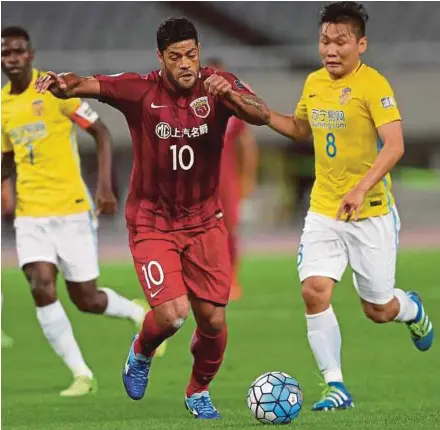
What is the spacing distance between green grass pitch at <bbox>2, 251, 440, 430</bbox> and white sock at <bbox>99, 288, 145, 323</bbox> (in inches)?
17.4

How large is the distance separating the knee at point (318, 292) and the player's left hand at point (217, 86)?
1.42m

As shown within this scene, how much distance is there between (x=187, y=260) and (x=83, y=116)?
6.85ft

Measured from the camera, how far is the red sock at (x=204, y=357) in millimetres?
7320

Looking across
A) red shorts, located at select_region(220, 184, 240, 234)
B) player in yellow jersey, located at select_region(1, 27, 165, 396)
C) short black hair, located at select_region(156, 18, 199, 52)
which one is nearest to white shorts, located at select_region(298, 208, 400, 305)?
short black hair, located at select_region(156, 18, 199, 52)

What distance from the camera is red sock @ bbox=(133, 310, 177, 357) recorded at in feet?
23.4

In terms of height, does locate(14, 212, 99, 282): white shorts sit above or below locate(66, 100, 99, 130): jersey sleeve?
below

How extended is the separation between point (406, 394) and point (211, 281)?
169 centimetres

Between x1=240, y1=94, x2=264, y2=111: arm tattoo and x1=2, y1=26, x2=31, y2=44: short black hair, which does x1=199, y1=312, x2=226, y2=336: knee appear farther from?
x1=2, y1=26, x2=31, y2=44: short black hair

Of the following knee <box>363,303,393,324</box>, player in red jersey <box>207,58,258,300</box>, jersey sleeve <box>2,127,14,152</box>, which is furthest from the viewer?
player in red jersey <box>207,58,258,300</box>

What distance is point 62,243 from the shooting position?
920cm

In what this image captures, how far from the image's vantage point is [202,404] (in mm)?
7328

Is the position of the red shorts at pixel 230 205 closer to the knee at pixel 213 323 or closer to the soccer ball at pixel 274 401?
the knee at pixel 213 323

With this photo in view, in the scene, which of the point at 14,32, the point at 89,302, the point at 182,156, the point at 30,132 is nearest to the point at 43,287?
the point at 89,302

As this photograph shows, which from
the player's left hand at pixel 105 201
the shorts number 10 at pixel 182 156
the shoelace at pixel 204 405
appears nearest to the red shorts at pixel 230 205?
the player's left hand at pixel 105 201
